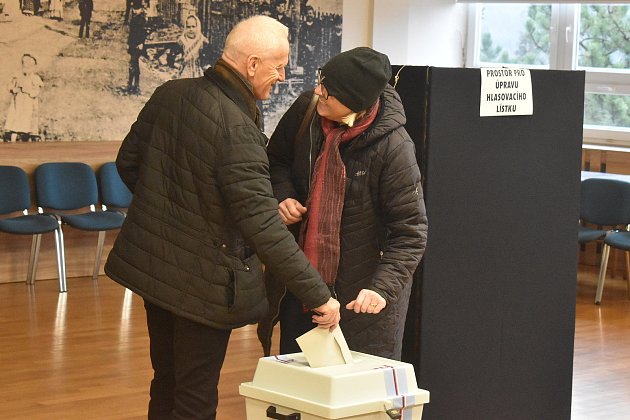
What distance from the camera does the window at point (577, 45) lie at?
1002 cm

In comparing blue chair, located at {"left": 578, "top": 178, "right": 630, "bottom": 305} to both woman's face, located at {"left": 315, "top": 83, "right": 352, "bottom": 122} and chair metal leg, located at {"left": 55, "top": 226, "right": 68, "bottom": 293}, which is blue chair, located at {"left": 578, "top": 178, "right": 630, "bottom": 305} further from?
woman's face, located at {"left": 315, "top": 83, "right": 352, "bottom": 122}

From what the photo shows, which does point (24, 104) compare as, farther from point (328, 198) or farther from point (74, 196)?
point (328, 198)

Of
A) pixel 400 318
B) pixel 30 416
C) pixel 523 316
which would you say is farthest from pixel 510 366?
pixel 30 416

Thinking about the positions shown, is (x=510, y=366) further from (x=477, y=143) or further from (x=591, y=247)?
(x=591, y=247)

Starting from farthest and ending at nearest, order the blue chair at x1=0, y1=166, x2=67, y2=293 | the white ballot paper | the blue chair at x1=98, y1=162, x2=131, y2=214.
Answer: the blue chair at x1=98, y1=162, x2=131, y2=214, the blue chair at x1=0, y1=166, x2=67, y2=293, the white ballot paper

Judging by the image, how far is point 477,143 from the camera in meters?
3.92

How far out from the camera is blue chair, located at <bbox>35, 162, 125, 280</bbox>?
25.8 ft

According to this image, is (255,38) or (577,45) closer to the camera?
(255,38)

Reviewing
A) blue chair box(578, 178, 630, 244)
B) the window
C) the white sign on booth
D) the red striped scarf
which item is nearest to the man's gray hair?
the red striped scarf

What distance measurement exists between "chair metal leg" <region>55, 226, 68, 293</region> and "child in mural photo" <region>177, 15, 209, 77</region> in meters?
1.87

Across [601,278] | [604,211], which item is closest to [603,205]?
[604,211]

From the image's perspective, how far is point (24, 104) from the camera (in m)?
8.02

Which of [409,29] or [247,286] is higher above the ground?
[409,29]

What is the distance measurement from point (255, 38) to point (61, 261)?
518 cm
